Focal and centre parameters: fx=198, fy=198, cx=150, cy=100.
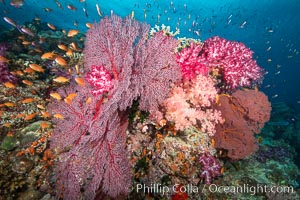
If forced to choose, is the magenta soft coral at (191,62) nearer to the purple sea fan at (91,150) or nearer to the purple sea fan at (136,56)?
the purple sea fan at (136,56)

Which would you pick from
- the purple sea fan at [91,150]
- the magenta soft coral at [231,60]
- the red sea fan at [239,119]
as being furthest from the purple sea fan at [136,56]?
the red sea fan at [239,119]

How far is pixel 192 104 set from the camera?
190 inches

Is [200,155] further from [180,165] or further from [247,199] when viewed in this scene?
[247,199]

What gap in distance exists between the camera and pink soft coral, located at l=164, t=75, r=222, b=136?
4441 mm

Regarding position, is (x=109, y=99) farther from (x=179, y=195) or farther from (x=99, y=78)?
(x=179, y=195)

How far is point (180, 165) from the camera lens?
453cm

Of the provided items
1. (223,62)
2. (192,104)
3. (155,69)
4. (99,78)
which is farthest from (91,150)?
(223,62)

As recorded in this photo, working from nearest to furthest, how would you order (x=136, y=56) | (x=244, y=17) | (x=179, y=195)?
(x=136, y=56) → (x=179, y=195) → (x=244, y=17)

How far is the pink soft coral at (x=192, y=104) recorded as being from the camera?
444 cm

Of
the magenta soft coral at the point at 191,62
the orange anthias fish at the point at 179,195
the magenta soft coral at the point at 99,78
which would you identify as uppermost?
the magenta soft coral at the point at 191,62

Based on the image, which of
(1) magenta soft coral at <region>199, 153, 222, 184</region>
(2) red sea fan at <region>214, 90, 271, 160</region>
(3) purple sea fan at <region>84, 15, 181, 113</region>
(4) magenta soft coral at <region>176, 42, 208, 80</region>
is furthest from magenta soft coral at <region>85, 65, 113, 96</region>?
(2) red sea fan at <region>214, 90, 271, 160</region>

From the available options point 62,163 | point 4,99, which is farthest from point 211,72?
point 4,99

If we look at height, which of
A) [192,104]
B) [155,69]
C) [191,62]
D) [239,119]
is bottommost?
[239,119]

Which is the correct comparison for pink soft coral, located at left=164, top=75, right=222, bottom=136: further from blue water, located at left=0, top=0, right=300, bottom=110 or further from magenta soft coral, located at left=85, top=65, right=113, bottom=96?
blue water, located at left=0, top=0, right=300, bottom=110
